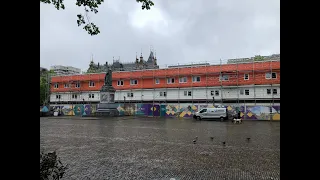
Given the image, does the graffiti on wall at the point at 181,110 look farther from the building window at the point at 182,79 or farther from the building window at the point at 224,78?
the building window at the point at 224,78

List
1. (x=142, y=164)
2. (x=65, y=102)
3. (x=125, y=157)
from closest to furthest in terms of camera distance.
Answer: (x=142, y=164)
(x=125, y=157)
(x=65, y=102)

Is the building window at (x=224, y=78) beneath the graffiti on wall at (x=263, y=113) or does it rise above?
above

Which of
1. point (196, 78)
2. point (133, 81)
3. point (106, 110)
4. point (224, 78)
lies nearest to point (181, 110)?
point (196, 78)

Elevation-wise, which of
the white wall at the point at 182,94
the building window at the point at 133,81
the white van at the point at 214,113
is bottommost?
the white van at the point at 214,113

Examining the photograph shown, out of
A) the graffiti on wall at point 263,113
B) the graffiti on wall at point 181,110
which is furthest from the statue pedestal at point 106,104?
the graffiti on wall at point 263,113

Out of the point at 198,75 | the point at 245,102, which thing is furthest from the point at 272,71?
the point at 198,75

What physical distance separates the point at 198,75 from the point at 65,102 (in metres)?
31.7

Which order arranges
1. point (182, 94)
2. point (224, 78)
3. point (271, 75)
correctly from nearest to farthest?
1. point (271, 75)
2. point (224, 78)
3. point (182, 94)

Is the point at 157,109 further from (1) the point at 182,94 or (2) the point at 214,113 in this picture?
(2) the point at 214,113

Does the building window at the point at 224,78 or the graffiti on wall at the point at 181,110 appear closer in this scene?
the graffiti on wall at the point at 181,110

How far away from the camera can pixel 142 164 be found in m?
7.62
